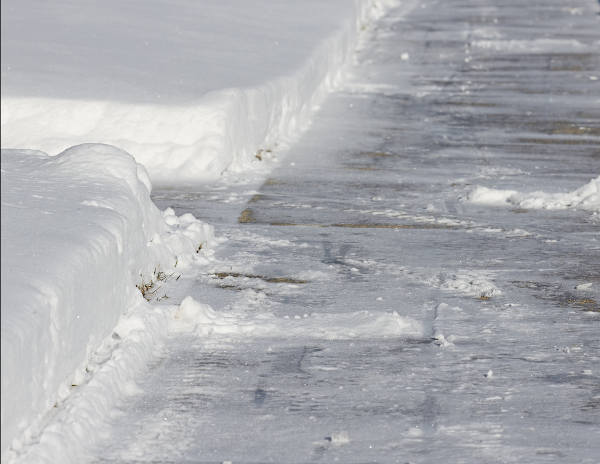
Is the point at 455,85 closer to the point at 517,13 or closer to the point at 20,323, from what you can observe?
the point at 517,13

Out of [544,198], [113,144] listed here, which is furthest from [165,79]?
[544,198]

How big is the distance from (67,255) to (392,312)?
6.08 ft

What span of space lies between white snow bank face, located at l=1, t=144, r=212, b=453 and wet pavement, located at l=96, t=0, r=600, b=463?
0.31 m

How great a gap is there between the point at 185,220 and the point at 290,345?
2260mm

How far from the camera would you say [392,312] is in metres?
6.16

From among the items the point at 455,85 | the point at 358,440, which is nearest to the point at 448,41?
the point at 455,85

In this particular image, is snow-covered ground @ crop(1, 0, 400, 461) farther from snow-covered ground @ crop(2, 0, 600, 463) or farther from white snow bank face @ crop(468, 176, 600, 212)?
white snow bank face @ crop(468, 176, 600, 212)

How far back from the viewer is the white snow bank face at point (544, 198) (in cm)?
884

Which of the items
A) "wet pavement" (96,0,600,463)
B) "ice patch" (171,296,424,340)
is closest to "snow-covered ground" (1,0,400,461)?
"ice patch" (171,296,424,340)

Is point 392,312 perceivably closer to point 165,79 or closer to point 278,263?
point 278,263

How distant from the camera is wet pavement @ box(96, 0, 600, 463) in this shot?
464 centimetres

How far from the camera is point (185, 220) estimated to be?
7789 mm

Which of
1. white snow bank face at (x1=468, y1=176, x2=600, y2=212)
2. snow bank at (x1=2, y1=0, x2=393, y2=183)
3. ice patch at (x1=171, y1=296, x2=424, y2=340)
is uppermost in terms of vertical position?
ice patch at (x1=171, y1=296, x2=424, y2=340)

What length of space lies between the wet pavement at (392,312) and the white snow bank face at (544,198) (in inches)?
5.3
